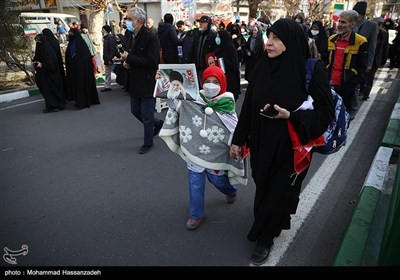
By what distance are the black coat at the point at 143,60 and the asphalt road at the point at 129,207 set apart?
0.94 metres

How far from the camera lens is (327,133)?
7.28ft

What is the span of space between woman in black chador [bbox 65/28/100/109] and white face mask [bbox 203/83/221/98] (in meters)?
5.32

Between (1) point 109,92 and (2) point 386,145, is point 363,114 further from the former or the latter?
(1) point 109,92

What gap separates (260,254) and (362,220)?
38.5 inches

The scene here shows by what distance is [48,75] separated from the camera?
7.03 metres

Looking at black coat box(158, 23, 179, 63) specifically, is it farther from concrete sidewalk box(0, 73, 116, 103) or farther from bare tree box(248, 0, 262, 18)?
bare tree box(248, 0, 262, 18)

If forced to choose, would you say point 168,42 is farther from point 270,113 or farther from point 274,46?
point 270,113

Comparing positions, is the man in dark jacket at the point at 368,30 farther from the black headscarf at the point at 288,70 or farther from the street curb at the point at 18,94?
the street curb at the point at 18,94

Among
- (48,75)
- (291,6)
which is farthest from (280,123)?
(291,6)

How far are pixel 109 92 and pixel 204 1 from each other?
19.9 m

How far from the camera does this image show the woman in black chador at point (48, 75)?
6797 mm

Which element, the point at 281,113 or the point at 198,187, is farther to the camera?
the point at 198,187
